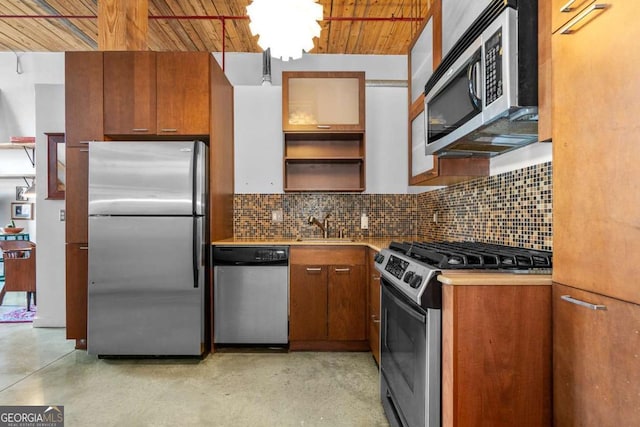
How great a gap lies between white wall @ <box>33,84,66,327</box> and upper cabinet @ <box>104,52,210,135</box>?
109 centimetres

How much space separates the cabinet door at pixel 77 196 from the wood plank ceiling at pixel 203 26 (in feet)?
4.82

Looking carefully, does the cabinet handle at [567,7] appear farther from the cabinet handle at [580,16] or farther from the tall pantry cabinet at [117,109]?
the tall pantry cabinet at [117,109]

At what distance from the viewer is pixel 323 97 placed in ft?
10.9

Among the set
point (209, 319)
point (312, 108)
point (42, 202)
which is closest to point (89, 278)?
point (209, 319)

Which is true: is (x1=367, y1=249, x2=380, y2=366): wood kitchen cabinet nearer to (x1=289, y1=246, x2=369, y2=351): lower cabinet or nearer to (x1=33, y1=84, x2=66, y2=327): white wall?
(x1=289, y1=246, x2=369, y2=351): lower cabinet

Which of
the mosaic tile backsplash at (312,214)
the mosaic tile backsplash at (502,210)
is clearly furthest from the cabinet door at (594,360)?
the mosaic tile backsplash at (312,214)

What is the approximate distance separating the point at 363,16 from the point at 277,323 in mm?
2957

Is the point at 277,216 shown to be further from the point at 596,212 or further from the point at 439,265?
the point at 596,212

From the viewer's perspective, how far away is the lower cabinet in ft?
9.71

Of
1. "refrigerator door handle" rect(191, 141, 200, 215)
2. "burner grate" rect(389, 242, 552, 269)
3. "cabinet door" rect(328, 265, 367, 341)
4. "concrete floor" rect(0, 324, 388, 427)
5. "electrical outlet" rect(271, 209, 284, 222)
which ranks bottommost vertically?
"concrete floor" rect(0, 324, 388, 427)

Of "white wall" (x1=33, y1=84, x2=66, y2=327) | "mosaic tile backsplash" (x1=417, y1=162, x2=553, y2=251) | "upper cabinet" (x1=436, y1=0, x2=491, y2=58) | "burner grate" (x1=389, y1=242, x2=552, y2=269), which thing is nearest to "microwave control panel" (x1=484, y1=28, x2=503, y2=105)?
"upper cabinet" (x1=436, y1=0, x2=491, y2=58)

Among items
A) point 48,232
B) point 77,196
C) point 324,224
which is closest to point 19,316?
point 48,232

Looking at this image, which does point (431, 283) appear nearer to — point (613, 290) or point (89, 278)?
point (613, 290)

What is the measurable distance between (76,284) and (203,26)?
272 cm
